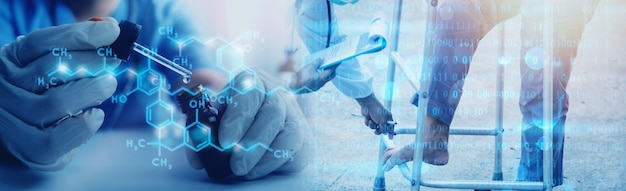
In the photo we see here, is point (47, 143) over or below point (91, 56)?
below

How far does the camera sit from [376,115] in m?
Answer: 1.46

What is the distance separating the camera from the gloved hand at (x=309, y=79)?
55.8 inches

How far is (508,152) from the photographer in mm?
1448

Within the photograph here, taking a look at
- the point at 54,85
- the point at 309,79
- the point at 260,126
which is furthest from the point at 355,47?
the point at 54,85

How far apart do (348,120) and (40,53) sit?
0.65 metres

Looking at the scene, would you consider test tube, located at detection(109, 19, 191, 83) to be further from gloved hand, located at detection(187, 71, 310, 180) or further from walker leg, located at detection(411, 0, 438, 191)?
walker leg, located at detection(411, 0, 438, 191)

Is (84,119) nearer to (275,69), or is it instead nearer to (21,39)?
(21,39)

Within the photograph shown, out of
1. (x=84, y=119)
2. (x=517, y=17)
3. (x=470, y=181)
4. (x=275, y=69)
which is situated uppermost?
(x=517, y=17)

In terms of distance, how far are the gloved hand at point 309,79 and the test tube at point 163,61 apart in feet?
0.72

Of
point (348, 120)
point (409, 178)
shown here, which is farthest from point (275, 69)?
point (409, 178)

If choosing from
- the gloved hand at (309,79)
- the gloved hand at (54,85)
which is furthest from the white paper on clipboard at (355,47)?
the gloved hand at (54,85)

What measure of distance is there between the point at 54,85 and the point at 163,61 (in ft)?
0.75

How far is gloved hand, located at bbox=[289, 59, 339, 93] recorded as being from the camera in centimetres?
142

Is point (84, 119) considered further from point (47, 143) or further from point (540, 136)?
point (540, 136)
